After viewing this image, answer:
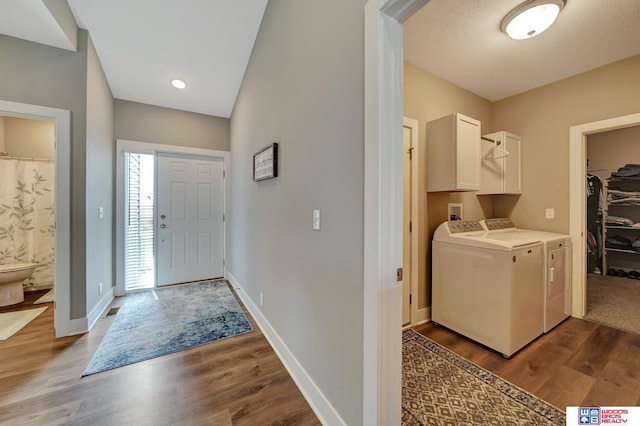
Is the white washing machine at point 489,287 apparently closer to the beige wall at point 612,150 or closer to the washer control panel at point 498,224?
the washer control panel at point 498,224

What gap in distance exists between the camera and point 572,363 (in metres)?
1.80

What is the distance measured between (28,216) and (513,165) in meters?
6.11

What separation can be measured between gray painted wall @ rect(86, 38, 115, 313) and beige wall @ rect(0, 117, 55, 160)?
1.11m

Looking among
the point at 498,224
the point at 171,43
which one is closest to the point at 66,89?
the point at 171,43

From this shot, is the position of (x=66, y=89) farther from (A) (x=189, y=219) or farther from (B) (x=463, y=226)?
(B) (x=463, y=226)

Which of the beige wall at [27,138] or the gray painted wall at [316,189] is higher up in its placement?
the beige wall at [27,138]

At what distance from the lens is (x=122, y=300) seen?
304 cm

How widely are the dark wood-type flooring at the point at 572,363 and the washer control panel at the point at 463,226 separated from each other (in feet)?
3.22

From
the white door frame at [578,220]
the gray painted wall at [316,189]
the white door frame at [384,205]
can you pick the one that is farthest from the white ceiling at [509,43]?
the white door frame at [384,205]

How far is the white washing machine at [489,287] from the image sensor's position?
1.86 m

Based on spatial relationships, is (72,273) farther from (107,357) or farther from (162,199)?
(162,199)

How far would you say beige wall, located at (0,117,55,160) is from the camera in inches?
128

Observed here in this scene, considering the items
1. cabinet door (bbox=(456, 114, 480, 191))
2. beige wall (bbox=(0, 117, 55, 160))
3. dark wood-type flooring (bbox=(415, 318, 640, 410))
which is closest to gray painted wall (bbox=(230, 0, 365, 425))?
dark wood-type flooring (bbox=(415, 318, 640, 410))

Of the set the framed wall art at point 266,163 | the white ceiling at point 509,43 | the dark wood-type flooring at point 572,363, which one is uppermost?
the white ceiling at point 509,43
